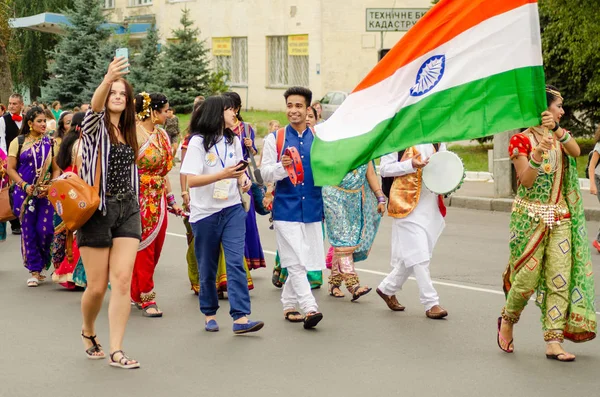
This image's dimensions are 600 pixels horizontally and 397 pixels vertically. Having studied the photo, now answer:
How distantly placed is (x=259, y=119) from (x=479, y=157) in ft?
43.8

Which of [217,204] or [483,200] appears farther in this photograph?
[483,200]

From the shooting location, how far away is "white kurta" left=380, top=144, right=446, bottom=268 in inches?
372

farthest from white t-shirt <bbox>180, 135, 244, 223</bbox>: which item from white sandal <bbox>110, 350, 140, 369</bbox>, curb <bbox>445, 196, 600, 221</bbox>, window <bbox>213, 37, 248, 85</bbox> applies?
window <bbox>213, 37, 248, 85</bbox>

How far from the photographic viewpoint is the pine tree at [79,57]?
39.6 meters

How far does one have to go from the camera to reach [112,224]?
25.2ft

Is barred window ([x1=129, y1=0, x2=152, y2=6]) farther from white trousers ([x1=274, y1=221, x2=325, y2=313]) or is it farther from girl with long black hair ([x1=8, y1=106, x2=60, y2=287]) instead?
white trousers ([x1=274, y1=221, x2=325, y2=313])

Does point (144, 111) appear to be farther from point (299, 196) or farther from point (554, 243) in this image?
point (554, 243)

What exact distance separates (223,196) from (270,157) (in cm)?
78

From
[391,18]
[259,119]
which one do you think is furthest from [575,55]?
[259,119]

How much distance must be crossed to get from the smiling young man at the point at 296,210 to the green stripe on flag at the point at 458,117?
141cm

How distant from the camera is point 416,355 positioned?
315 inches

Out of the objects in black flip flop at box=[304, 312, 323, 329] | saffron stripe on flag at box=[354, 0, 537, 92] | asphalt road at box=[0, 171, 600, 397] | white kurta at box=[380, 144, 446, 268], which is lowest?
asphalt road at box=[0, 171, 600, 397]

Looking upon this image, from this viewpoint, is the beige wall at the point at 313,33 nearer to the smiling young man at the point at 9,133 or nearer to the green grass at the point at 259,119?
the green grass at the point at 259,119

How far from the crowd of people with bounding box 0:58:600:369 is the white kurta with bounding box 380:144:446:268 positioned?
0.04 feet
